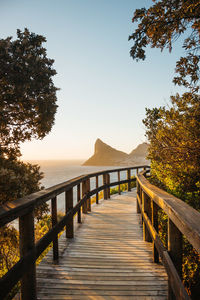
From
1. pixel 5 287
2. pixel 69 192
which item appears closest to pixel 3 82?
pixel 69 192

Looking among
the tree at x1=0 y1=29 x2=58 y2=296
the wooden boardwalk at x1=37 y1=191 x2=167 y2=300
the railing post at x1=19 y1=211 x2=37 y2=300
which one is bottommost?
the wooden boardwalk at x1=37 y1=191 x2=167 y2=300

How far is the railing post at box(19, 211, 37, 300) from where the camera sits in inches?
78.6

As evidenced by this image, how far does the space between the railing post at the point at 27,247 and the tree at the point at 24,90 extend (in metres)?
5.17

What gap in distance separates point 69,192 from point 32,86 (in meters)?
4.28

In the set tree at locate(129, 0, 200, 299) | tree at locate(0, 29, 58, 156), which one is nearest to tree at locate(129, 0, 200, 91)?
tree at locate(129, 0, 200, 299)

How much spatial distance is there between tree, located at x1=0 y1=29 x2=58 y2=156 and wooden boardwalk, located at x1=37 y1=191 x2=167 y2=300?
13.7 feet

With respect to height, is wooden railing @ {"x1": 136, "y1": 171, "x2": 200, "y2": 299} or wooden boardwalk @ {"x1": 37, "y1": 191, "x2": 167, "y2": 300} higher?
wooden railing @ {"x1": 136, "y1": 171, "x2": 200, "y2": 299}

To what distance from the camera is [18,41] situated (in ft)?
21.3

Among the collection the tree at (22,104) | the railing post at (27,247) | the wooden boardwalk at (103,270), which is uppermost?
the tree at (22,104)

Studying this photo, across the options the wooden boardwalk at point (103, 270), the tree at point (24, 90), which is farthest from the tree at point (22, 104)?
the wooden boardwalk at point (103, 270)

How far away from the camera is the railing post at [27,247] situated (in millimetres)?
1997

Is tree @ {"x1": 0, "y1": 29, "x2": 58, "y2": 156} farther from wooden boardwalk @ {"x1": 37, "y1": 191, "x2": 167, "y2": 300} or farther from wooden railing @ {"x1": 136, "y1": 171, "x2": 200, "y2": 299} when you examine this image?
wooden railing @ {"x1": 136, "y1": 171, "x2": 200, "y2": 299}

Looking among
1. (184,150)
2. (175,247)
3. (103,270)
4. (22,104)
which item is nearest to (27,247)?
(103,270)

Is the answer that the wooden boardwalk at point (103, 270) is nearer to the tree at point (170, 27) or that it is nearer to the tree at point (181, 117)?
the tree at point (181, 117)
